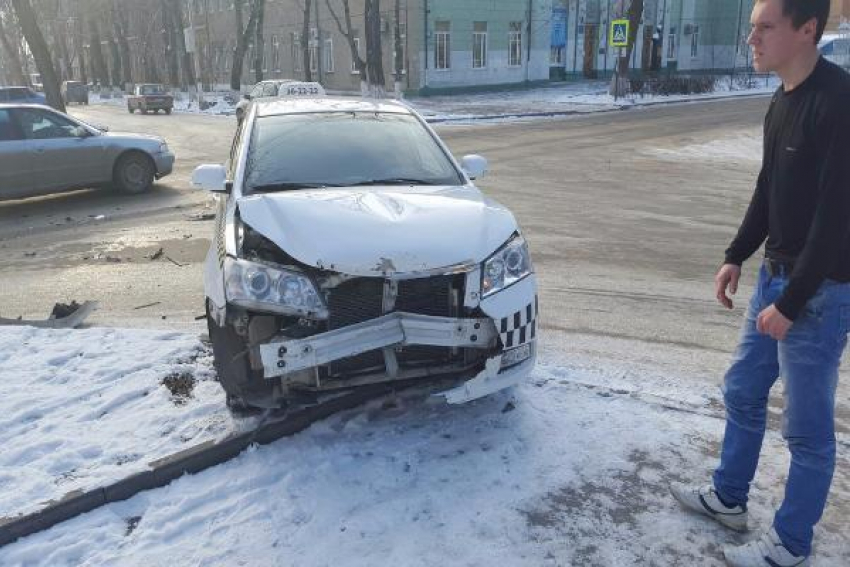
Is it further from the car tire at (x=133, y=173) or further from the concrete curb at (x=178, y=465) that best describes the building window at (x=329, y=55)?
the concrete curb at (x=178, y=465)

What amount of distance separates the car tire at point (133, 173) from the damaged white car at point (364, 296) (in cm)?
868

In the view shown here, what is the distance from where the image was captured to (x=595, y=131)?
21.5 meters

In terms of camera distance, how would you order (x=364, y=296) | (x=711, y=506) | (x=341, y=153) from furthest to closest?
(x=341, y=153) → (x=364, y=296) → (x=711, y=506)

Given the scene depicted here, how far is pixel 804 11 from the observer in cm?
254

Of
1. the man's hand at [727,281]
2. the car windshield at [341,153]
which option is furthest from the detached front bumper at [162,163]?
the man's hand at [727,281]

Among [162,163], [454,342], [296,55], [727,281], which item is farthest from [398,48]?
[727,281]

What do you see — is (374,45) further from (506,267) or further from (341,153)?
(506,267)

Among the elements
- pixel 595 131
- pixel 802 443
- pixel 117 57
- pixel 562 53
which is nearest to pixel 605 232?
pixel 802 443

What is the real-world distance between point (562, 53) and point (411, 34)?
10.8m

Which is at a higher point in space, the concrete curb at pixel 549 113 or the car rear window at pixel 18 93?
the car rear window at pixel 18 93

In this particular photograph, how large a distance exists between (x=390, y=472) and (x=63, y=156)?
9.86 m

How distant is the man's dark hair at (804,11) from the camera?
252 centimetres

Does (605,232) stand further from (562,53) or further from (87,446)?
(562,53)

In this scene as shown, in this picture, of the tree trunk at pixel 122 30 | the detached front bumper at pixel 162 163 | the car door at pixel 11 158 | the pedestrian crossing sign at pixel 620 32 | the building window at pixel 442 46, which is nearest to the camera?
the car door at pixel 11 158
